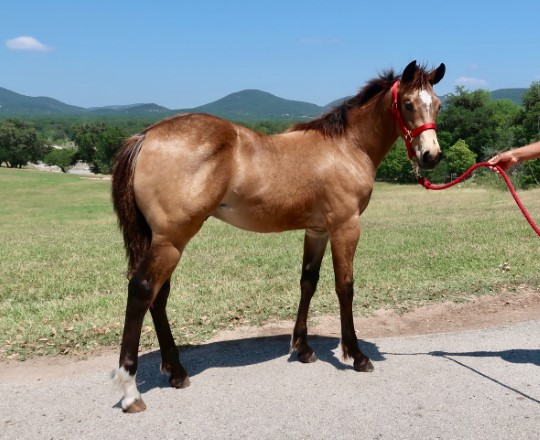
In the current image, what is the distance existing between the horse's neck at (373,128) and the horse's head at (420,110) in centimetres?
24

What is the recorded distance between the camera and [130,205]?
12.8 ft

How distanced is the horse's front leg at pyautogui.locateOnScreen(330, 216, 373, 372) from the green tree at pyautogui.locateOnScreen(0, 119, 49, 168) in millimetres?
87439

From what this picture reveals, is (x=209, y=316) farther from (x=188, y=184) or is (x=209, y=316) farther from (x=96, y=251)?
(x=96, y=251)

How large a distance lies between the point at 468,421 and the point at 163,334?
2.47 meters

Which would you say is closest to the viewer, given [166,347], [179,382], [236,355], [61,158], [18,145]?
[179,382]

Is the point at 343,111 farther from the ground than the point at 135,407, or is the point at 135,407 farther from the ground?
the point at 343,111

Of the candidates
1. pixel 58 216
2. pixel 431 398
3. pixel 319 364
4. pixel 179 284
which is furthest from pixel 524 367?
pixel 58 216

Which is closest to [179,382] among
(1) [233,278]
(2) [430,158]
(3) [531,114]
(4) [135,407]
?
(4) [135,407]

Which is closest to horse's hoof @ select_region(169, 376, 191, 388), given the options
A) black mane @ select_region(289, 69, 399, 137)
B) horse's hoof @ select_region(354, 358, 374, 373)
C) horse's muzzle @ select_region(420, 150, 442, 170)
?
horse's hoof @ select_region(354, 358, 374, 373)

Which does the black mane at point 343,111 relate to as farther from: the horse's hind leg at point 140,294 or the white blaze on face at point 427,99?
the horse's hind leg at point 140,294

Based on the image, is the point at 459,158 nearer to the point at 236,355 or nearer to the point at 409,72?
the point at 409,72

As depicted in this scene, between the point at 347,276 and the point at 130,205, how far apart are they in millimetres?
1981

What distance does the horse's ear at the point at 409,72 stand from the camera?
4.20 meters

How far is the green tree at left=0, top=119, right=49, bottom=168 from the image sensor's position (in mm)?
80188
